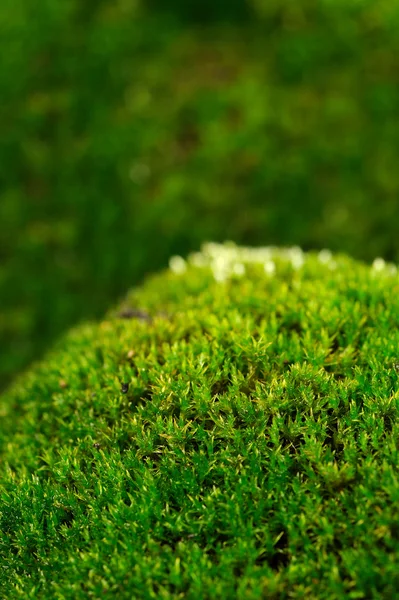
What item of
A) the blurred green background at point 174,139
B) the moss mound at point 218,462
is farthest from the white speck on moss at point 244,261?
the blurred green background at point 174,139

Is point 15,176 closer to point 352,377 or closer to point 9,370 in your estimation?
point 9,370

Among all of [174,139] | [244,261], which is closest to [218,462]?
[244,261]

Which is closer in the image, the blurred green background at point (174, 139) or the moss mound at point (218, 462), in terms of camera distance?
the moss mound at point (218, 462)

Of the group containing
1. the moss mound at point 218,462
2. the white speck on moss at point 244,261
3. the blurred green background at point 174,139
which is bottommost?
the moss mound at point 218,462

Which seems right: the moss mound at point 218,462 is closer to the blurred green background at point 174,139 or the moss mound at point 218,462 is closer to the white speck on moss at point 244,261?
the white speck on moss at point 244,261

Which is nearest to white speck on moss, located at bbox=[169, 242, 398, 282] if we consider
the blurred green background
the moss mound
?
the moss mound

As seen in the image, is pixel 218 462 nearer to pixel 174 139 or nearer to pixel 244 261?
pixel 244 261

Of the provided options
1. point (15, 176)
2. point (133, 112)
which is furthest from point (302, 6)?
point (15, 176)

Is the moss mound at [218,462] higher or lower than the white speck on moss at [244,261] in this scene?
lower
